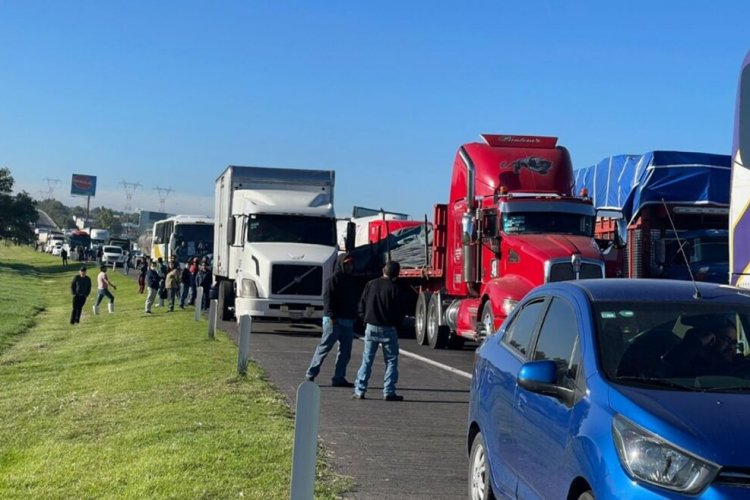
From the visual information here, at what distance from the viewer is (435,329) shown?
76.0 feet

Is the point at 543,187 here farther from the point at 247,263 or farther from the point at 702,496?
the point at 702,496

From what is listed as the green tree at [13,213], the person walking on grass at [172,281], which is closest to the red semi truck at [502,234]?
the person walking on grass at [172,281]

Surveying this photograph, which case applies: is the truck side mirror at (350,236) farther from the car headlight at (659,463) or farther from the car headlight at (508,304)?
the car headlight at (659,463)

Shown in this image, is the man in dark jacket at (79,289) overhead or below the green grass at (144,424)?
overhead

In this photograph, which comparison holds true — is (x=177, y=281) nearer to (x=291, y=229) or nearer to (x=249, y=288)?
(x=291, y=229)

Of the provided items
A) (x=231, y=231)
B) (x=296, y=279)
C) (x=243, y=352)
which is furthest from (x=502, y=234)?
(x=231, y=231)

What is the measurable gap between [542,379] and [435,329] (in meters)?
17.8

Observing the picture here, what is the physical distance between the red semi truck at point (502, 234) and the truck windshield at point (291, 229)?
3.97m

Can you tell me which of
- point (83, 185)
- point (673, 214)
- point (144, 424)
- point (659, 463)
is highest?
point (83, 185)

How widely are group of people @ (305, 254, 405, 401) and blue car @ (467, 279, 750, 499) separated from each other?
239 inches

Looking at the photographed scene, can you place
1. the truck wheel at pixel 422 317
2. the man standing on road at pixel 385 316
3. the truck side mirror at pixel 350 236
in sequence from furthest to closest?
the truck side mirror at pixel 350 236, the truck wheel at pixel 422 317, the man standing on road at pixel 385 316

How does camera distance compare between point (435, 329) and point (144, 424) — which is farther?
point (435, 329)

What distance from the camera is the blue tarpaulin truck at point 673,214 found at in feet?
63.4

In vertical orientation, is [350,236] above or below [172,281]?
above
